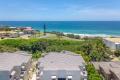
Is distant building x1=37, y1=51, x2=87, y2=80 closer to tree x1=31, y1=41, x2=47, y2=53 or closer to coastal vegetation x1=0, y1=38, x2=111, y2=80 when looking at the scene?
coastal vegetation x1=0, y1=38, x2=111, y2=80

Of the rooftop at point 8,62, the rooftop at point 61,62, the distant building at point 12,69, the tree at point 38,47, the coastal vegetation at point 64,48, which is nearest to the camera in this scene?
the distant building at point 12,69

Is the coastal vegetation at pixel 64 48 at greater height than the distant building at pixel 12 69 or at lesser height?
lesser

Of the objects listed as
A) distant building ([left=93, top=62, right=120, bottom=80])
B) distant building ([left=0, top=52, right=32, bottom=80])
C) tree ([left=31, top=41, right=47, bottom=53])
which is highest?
distant building ([left=0, top=52, right=32, bottom=80])

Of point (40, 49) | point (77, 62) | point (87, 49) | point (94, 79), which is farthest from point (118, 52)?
point (94, 79)

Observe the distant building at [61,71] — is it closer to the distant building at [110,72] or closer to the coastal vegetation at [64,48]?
the distant building at [110,72]

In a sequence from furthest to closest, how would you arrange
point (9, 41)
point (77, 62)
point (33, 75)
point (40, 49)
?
point (9, 41) < point (40, 49) < point (33, 75) < point (77, 62)

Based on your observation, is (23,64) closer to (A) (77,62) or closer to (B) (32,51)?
(A) (77,62)

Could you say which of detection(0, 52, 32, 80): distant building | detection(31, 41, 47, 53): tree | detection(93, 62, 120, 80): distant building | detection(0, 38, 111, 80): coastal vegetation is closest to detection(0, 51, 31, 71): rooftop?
detection(0, 52, 32, 80): distant building

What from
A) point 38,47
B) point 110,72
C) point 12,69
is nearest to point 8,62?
point 12,69

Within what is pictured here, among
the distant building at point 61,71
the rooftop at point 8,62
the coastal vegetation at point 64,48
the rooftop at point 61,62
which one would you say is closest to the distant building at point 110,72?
→ the rooftop at point 61,62

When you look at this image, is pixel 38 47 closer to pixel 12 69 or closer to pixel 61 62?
pixel 61 62

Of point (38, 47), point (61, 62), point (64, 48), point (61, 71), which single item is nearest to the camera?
point (61, 71)
